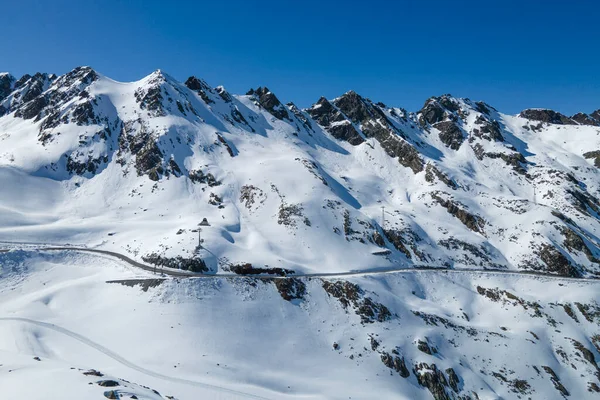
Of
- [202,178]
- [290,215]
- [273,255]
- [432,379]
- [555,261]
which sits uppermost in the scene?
[202,178]

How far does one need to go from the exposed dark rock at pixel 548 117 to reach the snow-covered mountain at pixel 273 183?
1650 inches

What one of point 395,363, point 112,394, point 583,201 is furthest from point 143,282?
point 583,201

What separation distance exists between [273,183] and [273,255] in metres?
26.3

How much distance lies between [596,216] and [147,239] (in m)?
115

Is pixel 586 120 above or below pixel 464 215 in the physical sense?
above

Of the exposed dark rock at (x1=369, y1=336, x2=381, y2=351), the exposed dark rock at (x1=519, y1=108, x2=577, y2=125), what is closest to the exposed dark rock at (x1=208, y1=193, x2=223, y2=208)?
the exposed dark rock at (x1=369, y1=336, x2=381, y2=351)

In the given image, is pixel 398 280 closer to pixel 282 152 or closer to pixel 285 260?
pixel 285 260

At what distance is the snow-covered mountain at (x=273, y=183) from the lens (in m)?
70.5

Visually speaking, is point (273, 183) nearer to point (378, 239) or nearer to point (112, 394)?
point (378, 239)

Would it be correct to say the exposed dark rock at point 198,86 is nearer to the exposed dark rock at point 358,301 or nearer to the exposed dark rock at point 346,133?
the exposed dark rock at point 346,133

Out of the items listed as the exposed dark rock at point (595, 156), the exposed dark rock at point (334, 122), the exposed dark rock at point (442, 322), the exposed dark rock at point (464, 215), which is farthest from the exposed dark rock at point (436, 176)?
the exposed dark rock at point (595, 156)

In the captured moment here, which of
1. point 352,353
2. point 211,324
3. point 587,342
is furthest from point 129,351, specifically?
point 587,342

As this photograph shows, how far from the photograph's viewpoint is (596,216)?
99.8m

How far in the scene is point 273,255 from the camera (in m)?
63.5
